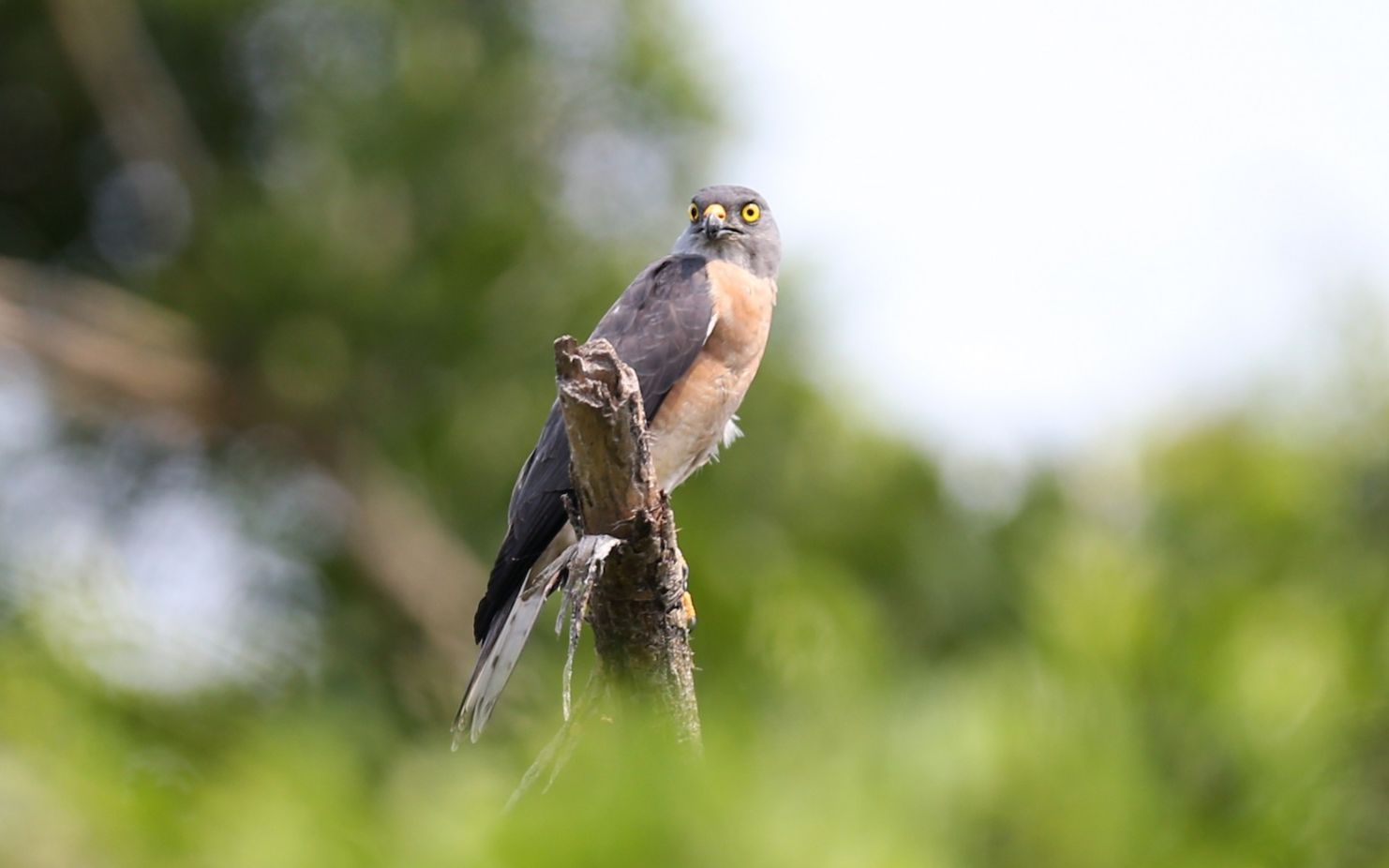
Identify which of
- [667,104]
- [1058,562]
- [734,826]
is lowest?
[734,826]

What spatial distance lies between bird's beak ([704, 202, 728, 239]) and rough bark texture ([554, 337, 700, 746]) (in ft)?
7.16

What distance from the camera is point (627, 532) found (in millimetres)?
3557

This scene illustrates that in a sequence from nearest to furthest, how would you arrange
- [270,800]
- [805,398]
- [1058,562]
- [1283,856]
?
1. [270,800]
2. [1283,856]
3. [1058,562]
4. [805,398]

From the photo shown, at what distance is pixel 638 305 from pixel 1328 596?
257 centimetres

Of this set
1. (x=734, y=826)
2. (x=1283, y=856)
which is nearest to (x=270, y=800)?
(x=734, y=826)

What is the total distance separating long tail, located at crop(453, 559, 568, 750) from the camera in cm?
452

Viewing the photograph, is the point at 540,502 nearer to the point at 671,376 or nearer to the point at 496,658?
the point at 496,658

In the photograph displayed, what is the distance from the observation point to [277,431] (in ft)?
29.7

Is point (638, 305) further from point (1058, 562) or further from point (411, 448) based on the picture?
point (411, 448)

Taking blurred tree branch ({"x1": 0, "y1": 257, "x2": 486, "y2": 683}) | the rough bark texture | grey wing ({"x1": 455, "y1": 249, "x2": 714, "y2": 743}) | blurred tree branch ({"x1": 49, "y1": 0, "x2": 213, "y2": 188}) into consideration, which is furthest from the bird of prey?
blurred tree branch ({"x1": 49, "y1": 0, "x2": 213, "y2": 188})

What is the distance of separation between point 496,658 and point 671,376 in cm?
107

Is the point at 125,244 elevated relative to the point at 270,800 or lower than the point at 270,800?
elevated

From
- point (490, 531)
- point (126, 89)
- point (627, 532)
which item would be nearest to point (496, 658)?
point (627, 532)

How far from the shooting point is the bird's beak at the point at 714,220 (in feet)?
18.6
